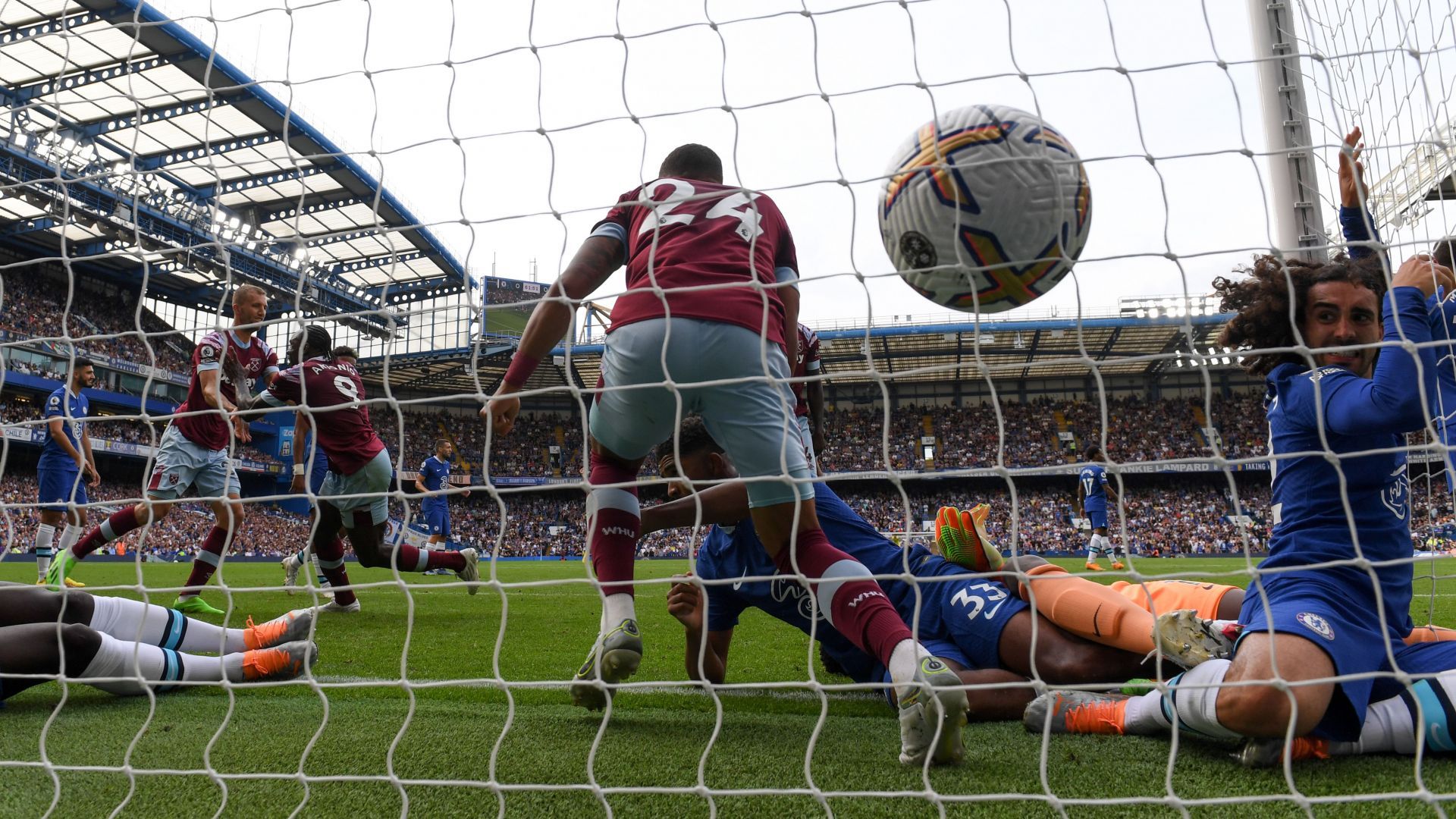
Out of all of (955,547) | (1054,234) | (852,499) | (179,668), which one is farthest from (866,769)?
(852,499)

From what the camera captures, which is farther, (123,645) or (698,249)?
(123,645)

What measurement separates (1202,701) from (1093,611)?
1.78 feet

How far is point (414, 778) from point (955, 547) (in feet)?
5.79

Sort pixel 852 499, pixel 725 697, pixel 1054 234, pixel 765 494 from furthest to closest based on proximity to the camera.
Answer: pixel 852 499, pixel 725 697, pixel 765 494, pixel 1054 234

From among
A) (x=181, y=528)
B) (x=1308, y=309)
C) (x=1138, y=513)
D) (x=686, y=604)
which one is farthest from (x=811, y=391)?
(x=1138, y=513)

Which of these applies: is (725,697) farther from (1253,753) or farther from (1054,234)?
(1054,234)

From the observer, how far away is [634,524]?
2.74 m

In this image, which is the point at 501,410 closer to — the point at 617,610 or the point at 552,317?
the point at 552,317

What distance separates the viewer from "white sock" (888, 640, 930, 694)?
2.07m

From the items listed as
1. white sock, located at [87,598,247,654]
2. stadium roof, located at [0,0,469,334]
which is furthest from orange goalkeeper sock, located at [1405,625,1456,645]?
stadium roof, located at [0,0,469,334]

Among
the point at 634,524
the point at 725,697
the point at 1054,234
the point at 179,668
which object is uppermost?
the point at 1054,234

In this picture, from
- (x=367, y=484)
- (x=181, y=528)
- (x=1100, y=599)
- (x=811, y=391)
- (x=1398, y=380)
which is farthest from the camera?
(x=181, y=528)

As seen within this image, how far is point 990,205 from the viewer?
224 centimetres

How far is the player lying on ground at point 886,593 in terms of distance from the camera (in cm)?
263
